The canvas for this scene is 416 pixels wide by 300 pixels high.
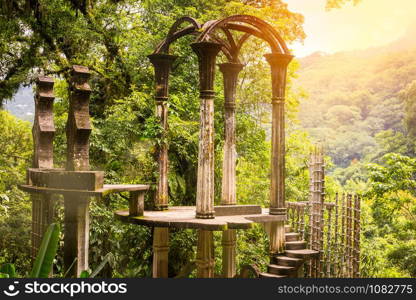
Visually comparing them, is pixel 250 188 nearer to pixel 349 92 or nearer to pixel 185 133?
pixel 185 133

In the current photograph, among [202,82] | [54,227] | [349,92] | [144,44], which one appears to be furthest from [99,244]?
[349,92]

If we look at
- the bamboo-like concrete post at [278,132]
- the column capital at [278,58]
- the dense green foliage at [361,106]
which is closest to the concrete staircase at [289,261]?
the bamboo-like concrete post at [278,132]

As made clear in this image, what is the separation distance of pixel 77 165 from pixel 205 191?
6.71ft

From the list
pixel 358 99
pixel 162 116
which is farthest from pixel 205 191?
pixel 358 99

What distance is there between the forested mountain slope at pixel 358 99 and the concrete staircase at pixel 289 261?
3150cm

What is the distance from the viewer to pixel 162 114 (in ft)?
33.8

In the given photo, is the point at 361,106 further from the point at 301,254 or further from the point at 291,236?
the point at 301,254

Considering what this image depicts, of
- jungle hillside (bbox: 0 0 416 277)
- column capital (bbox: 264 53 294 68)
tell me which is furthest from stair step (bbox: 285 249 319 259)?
column capital (bbox: 264 53 294 68)

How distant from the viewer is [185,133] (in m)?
12.6

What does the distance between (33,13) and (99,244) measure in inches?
224

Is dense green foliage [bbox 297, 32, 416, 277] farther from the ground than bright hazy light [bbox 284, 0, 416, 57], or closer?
closer

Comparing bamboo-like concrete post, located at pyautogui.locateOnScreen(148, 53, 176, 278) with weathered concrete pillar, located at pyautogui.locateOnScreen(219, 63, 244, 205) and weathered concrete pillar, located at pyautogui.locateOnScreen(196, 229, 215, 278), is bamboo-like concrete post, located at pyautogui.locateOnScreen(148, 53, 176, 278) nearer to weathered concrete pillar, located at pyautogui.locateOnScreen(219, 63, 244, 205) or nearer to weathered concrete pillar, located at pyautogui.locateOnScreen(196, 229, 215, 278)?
weathered concrete pillar, located at pyautogui.locateOnScreen(219, 63, 244, 205)

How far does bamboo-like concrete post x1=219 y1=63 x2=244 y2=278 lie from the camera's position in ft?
33.6

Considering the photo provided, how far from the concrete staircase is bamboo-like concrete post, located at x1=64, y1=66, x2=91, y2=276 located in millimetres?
3775
